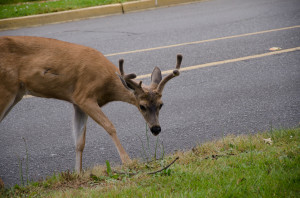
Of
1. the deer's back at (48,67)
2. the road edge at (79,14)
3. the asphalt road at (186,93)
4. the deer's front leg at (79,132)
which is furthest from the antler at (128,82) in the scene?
the road edge at (79,14)

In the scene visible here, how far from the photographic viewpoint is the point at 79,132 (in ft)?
16.2

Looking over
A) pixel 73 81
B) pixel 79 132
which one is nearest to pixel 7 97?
pixel 73 81

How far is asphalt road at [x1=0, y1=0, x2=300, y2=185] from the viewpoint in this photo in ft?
17.4

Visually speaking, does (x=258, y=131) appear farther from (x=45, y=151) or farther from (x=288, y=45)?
(x=288, y=45)

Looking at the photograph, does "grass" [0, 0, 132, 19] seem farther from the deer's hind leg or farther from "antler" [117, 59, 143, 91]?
"antler" [117, 59, 143, 91]

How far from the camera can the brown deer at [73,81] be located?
4.55 metres

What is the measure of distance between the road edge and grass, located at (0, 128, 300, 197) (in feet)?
27.6

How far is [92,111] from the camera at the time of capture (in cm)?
463

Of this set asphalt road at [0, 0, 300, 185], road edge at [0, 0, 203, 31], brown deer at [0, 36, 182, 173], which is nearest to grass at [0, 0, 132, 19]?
road edge at [0, 0, 203, 31]

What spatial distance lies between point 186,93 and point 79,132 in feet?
7.63

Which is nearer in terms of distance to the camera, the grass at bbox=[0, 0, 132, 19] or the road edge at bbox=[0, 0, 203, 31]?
the road edge at bbox=[0, 0, 203, 31]

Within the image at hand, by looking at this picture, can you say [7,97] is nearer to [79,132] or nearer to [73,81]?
[73,81]

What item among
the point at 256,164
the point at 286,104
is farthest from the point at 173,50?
the point at 256,164

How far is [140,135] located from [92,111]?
1.10 metres
